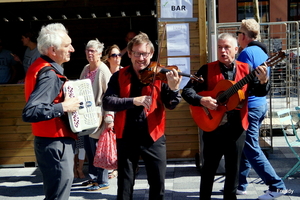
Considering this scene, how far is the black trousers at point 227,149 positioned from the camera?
4137mm

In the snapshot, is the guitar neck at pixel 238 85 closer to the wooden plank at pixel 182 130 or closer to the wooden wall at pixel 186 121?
the wooden wall at pixel 186 121

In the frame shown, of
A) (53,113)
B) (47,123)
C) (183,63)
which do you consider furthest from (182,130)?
(53,113)

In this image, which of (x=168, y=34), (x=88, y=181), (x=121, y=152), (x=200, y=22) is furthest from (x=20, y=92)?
(x=121, y=152)

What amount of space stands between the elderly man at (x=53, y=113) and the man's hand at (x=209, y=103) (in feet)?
4.13

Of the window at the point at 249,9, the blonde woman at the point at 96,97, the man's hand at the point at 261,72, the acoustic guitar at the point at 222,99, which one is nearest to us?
the man's hand at the point at 261,72

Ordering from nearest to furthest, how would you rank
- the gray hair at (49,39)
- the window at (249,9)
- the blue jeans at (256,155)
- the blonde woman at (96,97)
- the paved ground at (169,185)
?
the gray hair at (49,39) < the blue jeans at (256,155) < the paved ground at (169,185) < the blonde woman at (96,97) < the window at (249,9)

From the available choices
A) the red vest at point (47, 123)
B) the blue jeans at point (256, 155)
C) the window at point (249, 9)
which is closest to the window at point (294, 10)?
the window at point (249, 9)

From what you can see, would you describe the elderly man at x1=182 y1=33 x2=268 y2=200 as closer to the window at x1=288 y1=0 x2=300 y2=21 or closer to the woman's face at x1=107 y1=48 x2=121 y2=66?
the woman's face at x1=107 y1=48 x2=121 y2=66

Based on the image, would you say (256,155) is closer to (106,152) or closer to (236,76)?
(236,76)

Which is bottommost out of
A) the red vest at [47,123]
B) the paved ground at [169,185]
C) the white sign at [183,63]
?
the paved ground at [169,185]

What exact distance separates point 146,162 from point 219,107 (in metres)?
0.88

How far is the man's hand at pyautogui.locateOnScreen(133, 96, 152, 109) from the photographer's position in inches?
140

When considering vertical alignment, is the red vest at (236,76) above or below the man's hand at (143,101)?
above

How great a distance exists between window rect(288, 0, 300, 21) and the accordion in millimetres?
21624
